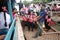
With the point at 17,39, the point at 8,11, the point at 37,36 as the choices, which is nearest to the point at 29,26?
the point at 37,36

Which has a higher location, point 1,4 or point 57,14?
point 1,4

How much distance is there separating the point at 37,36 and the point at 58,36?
7.35ft

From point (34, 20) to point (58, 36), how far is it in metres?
4.21

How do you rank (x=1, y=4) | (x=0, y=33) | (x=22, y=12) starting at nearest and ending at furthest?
(x=0, y=33) < (x=1, y=4) < (x=22, y=12)

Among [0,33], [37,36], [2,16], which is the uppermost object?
[2,16]

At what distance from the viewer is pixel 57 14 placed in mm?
22062

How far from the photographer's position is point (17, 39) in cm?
379

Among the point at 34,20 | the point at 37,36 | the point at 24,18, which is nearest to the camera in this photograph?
the point at 37,36

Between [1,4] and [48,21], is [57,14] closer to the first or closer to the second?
[48,21]

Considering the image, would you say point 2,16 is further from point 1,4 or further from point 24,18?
point 24,18

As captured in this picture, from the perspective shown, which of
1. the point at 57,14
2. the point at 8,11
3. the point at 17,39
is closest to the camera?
the point at 17,39

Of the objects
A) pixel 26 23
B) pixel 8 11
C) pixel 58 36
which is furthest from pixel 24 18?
pixel 8 11

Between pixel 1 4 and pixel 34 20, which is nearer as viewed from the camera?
pixel 1 4

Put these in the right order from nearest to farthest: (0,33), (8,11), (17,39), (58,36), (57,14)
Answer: (17,39), (0,33), (8,11), (58,36), (57,14)
